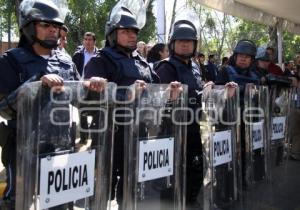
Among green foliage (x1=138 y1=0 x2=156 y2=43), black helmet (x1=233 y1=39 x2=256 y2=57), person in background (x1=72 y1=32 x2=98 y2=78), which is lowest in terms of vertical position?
black helmet (x1=233 y1=39 x2=256 y2=57)

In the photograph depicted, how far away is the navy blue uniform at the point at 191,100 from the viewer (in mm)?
3955

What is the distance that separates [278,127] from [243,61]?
824mm

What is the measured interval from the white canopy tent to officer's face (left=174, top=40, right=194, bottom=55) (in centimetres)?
272

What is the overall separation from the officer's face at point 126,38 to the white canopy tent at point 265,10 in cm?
331

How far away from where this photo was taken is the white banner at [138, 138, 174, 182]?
2967 millimetres

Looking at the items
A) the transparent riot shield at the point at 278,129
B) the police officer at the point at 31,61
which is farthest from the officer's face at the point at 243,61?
the police officer at the point at 31,61

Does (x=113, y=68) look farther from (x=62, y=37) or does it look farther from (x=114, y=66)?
(x=62, y=37)

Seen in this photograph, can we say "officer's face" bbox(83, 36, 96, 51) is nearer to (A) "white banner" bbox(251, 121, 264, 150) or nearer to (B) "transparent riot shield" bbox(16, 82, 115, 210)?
(A) "white banner" bbox(251, 121, 264, 150)

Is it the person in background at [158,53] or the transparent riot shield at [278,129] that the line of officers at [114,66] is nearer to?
the transparent riot shield at [278,129]

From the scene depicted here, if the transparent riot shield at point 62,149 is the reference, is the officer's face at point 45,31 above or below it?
above

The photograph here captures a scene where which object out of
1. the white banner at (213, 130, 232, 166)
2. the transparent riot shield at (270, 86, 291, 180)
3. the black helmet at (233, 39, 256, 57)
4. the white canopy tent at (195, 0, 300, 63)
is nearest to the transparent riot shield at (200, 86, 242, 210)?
the white banner at (213, 130, 232, 166)

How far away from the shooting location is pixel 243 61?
4812 mm

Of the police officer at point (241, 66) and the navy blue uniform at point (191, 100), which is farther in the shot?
the police officer at point (241, 66)

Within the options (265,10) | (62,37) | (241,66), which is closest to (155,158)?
(241,66)
